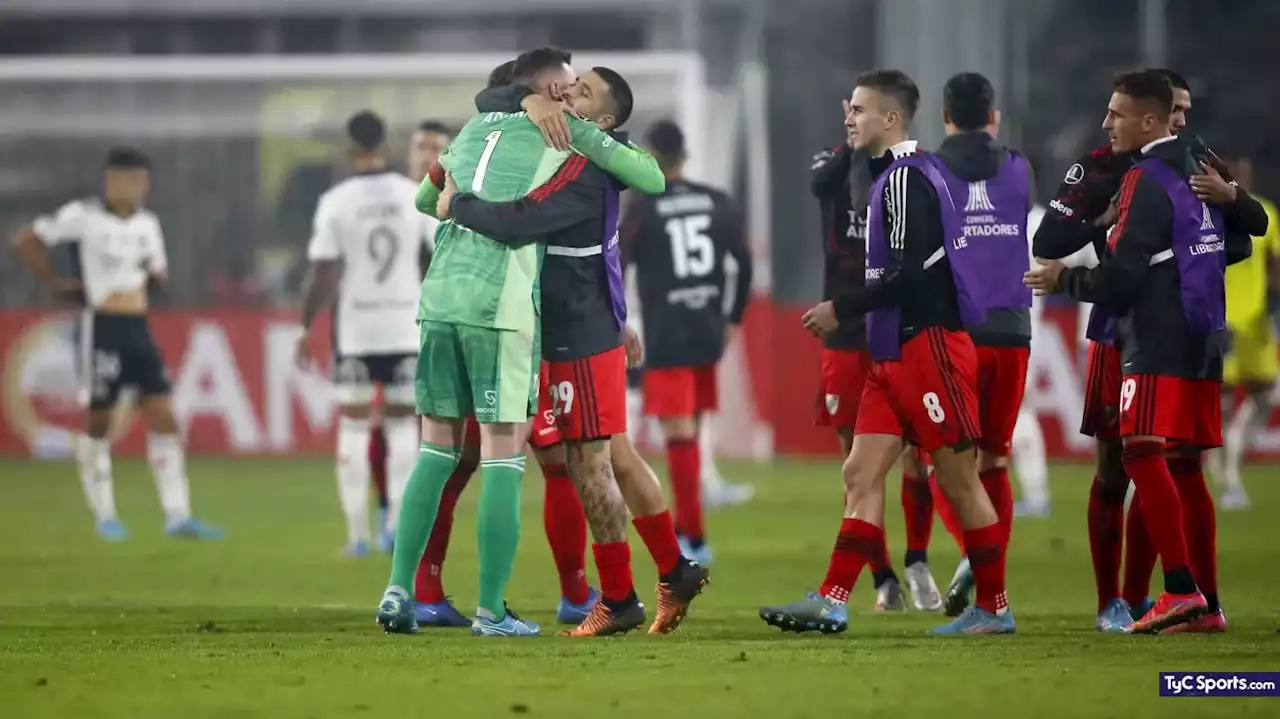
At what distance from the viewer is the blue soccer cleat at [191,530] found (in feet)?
46.3

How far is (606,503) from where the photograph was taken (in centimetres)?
827

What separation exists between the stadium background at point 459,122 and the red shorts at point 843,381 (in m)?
10.2

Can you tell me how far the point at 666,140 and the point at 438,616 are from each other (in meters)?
4.82

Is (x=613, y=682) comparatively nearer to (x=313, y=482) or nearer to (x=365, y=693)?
(x=365, y=693)

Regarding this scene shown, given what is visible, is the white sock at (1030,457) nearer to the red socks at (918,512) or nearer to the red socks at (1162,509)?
the red socks at (918,512)

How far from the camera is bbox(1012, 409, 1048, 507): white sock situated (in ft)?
47.6

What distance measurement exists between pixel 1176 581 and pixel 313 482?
11.5m

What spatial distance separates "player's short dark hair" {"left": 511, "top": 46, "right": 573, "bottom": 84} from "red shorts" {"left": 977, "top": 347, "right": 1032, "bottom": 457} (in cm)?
222

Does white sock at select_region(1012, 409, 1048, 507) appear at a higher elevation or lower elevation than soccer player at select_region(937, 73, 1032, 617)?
lower

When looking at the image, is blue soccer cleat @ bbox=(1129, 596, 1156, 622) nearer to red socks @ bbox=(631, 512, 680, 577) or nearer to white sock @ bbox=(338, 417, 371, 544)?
red socks @ bbox=(631, 512, 680, 577)

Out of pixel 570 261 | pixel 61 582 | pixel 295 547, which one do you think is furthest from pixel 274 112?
pixel 570 261

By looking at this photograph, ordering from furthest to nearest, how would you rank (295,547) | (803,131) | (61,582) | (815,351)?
(803,131), (815,351), (295,547), (61,582)

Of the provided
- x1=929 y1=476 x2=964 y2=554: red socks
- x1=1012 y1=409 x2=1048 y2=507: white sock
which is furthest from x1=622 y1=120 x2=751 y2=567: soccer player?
x1=929 y1=476 x2=964 y2=554: red socks

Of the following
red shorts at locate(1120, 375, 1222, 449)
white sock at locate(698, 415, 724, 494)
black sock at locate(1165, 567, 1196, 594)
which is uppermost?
red shorts at locate(1120, 375, 1222, 449)
